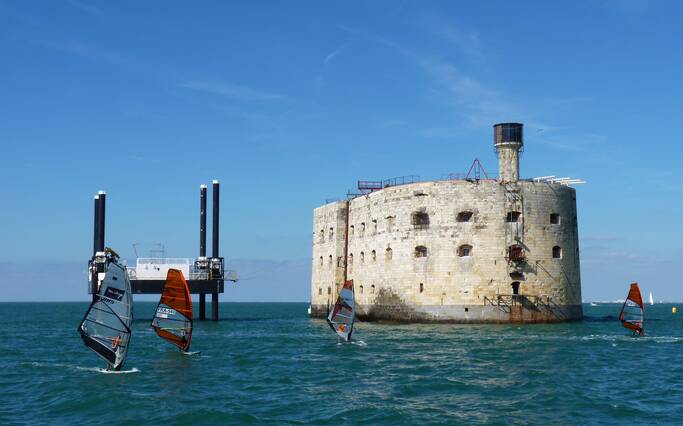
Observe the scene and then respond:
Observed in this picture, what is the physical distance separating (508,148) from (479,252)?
8.90 metres

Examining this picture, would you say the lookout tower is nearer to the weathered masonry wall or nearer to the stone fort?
the stone fort

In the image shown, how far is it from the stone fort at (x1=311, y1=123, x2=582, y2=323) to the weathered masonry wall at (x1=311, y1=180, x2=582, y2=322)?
0.20 feet

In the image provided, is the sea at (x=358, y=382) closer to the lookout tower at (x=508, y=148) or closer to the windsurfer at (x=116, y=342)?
the windsurfer at (x=116, y=342)

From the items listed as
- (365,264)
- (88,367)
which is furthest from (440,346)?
(365,264)

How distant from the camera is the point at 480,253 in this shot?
46625 mm

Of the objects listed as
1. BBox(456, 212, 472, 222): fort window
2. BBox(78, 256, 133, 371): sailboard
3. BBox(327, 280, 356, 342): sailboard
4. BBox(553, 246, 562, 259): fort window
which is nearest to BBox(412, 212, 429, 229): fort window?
BBox(456, 212, 472, 222): fort window

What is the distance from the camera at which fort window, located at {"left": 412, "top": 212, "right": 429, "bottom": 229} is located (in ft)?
159

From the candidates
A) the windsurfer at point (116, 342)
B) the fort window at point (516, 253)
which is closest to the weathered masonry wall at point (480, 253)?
the fort window at point (516, 253)

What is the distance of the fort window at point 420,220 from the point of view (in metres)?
48.3

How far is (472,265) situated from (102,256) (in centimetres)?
2585

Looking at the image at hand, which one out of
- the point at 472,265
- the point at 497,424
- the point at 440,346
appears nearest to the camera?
the point at 497,424

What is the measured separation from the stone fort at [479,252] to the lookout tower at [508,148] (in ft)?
1.12

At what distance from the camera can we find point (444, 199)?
4756 cm

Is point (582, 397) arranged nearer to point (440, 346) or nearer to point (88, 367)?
point (440, 346)
